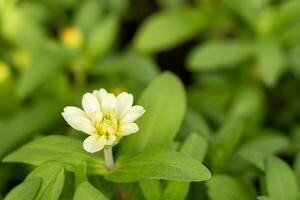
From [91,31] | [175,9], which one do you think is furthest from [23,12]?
[175,9]

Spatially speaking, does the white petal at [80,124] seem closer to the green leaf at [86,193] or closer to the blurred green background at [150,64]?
the green leaf at [86,193]

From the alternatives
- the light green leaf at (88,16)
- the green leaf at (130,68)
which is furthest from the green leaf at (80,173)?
the light green leaf at (88,16)

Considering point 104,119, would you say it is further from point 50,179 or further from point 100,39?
point 100,39

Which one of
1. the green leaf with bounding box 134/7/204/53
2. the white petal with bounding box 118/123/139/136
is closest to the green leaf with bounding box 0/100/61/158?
the green leaf with bounding box 134/7/204/53

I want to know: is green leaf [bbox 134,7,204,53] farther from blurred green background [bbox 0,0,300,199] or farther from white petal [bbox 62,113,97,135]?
white petal [bbox 62,113,97,135]

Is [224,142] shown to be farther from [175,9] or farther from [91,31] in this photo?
[175,9]

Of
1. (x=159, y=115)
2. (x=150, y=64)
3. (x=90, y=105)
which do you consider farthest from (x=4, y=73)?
(x=90, y=105)
